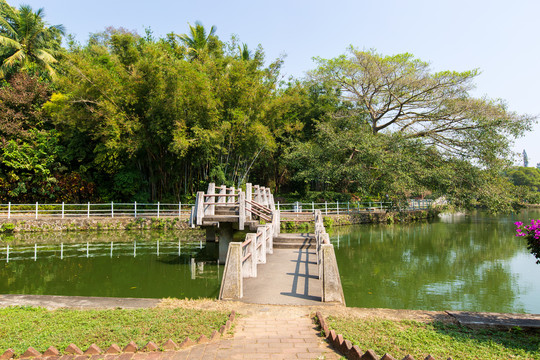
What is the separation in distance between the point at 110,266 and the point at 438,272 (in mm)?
10530

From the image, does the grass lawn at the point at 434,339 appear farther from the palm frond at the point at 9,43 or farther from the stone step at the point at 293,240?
the palm frond at the point at 9,43

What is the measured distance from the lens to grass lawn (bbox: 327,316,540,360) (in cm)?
410

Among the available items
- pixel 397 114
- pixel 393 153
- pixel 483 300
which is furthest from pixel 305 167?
pixel 483 300

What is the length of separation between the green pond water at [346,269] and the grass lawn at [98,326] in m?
2.96

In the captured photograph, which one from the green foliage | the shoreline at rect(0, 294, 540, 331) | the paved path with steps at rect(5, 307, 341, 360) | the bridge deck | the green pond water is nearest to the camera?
the paved path with steps at rect(5, 307, 341, 360)

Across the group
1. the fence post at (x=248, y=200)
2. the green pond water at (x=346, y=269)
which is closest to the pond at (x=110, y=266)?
the green pond water at (x=346, y=269)

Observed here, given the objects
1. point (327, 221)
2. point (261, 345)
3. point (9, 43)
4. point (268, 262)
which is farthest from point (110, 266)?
point (9, 43)

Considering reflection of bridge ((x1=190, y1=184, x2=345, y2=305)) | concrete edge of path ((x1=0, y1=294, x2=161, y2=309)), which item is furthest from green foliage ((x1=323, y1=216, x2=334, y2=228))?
concrete edge of path ((x1=0, y1=294, x2=161, y2=309))

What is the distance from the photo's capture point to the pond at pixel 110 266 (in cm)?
909

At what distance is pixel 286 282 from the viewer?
300 inches

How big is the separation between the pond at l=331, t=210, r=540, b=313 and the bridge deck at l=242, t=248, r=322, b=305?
1.07 meters

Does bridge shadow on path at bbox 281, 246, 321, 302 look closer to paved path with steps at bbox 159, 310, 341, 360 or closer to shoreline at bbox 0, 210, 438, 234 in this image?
paved path with steps at bbox 159, 310, 341, 360

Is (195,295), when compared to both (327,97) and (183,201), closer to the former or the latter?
(183,201)

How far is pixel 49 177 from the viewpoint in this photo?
23219mm
